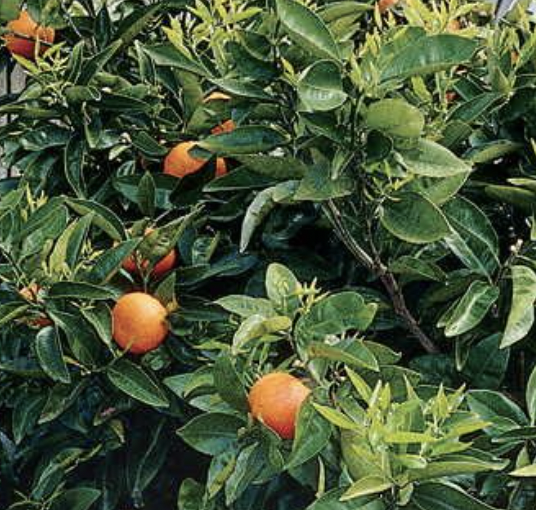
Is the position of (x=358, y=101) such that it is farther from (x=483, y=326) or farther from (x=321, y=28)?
(x=483, y=326)

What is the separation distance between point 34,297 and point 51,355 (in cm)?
7

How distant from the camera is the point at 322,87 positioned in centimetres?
105

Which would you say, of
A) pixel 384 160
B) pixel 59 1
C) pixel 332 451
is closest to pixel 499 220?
pixel 384 160

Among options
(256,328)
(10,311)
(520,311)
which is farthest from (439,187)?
(10,311)

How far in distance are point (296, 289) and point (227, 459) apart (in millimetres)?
177

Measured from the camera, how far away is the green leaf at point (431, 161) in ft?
3.57

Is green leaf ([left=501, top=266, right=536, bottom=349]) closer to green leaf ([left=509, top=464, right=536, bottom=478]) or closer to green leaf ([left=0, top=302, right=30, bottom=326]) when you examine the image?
green leaf ([left=509, top=464, right=536, bottom=478])

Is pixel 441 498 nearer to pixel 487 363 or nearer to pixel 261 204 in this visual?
pixel 487 363

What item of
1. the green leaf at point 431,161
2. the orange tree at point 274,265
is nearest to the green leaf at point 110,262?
the orange tree at point 274,265

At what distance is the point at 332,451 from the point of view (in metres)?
1.03

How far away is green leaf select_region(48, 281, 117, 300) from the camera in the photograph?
1219 mm

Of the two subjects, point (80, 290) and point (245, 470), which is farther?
point (80, 290)

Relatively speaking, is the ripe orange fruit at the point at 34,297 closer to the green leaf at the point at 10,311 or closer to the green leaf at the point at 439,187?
the green leaf at the point at 10,311

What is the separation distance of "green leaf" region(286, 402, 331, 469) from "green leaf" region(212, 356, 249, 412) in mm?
75
